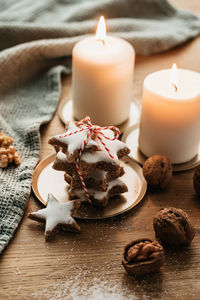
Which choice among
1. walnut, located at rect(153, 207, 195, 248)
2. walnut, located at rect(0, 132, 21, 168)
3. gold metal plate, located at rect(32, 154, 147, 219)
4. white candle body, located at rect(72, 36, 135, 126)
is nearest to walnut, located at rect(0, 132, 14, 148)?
walnut, located at rect(0, 132, 21, 168)

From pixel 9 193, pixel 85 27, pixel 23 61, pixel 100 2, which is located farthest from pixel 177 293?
pixel 100 2

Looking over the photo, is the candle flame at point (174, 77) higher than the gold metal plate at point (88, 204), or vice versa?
→ the candle flame at point (174, 77)

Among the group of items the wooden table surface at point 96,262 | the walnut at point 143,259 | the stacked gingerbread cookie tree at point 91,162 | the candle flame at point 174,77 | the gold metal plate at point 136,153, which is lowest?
the wooden table surface at point 96,262

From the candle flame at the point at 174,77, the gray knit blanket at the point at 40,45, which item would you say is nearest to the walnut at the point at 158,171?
the candle flame at the point at 174,77

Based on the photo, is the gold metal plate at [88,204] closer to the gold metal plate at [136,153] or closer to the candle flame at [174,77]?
the gold metal plate at [136,153]

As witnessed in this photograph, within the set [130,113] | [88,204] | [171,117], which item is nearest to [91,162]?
[88,204]

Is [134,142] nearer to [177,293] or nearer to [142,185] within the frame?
[142,185]
